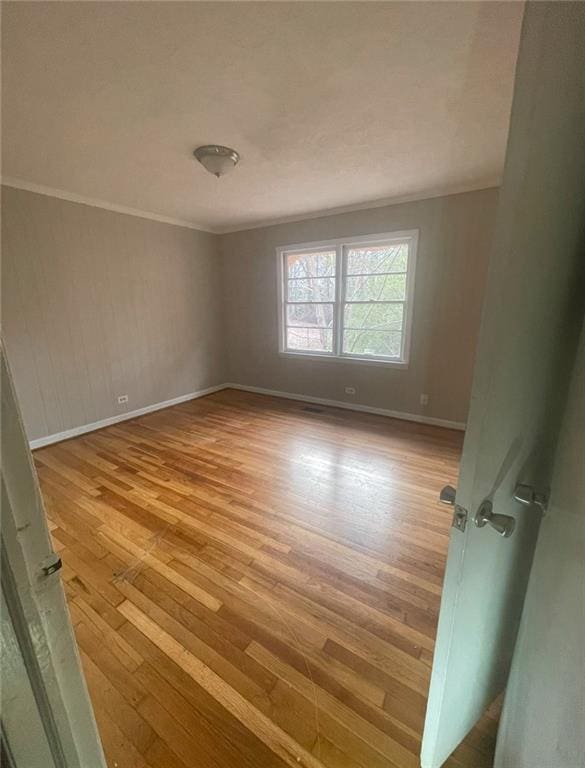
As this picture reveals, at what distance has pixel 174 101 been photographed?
169 cm

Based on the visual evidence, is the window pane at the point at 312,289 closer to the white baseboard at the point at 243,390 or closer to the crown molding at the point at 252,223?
the crown molding at the point at 252,223

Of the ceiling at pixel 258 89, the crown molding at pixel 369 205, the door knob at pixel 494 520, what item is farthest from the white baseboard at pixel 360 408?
the door knob at pixel 494 520

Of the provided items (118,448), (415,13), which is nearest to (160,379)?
(118,448)

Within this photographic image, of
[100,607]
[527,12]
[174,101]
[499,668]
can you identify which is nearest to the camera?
[527,12]

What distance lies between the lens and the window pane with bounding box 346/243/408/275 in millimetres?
3551

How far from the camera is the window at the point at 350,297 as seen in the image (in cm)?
361

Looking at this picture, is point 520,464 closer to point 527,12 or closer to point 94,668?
point 527,12

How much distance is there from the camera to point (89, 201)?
324 centimetres

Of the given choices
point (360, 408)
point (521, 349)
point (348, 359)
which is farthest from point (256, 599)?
point (348, 359)

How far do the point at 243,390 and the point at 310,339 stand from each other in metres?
1.49

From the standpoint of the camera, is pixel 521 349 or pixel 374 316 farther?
pixel 374 316

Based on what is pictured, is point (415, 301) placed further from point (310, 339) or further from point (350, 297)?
point (310, 339)

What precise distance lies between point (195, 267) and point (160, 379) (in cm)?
168

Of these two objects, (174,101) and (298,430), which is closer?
(174,101)
